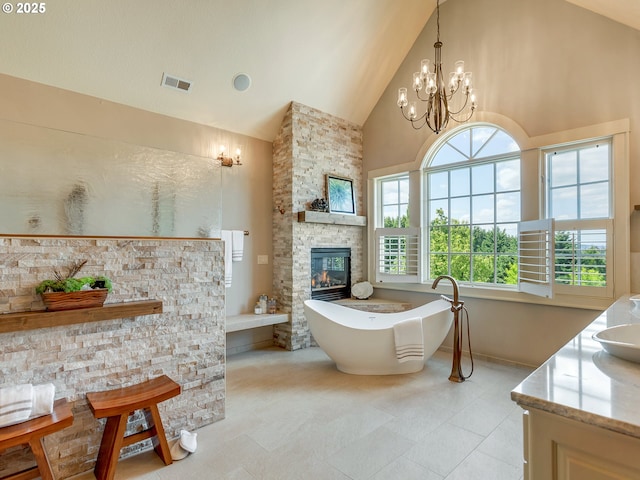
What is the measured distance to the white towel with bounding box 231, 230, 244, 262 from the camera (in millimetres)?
4236

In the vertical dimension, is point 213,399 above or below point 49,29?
below

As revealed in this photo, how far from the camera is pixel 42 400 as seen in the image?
1.73 metres

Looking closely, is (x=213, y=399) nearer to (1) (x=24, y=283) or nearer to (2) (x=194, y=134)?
(1) (x=24, y=283)

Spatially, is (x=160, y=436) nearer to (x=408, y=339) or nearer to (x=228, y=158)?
(x=408, y=339)

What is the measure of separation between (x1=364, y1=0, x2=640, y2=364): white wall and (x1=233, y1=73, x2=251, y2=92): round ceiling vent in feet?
7.91

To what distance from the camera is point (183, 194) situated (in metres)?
2.61

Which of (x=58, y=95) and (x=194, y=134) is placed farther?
(x=194, y=134)

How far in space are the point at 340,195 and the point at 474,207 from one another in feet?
6.05

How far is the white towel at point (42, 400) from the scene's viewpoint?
5.62ft

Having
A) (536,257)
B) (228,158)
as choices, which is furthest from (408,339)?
(228,158)

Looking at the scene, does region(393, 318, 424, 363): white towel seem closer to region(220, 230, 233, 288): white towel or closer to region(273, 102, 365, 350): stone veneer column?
region(273, 102, 365, 350): stone veneer column

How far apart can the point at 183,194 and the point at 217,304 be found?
2.98 ft

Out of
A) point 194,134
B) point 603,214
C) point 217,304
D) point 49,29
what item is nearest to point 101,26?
point 49,29

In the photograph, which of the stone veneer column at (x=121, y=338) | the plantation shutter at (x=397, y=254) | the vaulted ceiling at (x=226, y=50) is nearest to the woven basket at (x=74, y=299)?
the stone veneer column at (x=121, y=338)
